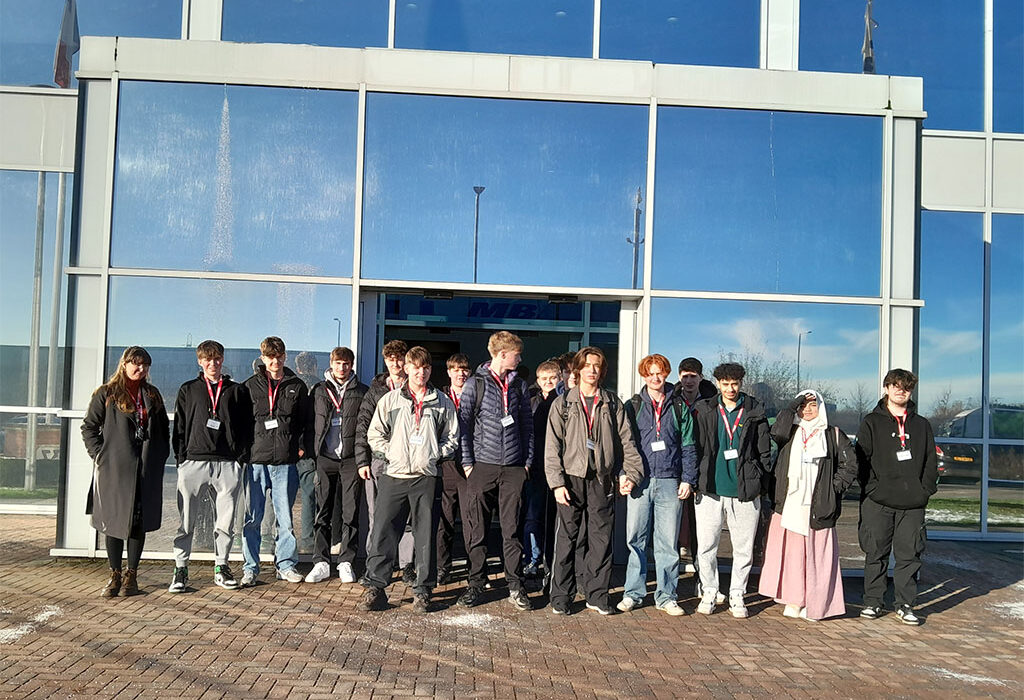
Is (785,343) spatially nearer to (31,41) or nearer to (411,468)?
(411,468)

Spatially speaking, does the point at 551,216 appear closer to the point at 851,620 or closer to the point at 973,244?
the point at 851,620

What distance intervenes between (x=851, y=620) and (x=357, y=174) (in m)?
Answer: 5.60

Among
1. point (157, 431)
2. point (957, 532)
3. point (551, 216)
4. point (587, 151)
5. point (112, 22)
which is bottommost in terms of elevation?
Result: point (957, 532)

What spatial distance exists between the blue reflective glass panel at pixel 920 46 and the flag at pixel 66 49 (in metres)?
8.79

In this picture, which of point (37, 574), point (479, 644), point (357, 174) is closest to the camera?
point (479, 644)

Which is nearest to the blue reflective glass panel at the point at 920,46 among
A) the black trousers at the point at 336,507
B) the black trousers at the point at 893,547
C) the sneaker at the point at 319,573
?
the black trousers at the point at 893,547

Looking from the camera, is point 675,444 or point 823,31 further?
point 823,31

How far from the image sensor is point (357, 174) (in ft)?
27.0

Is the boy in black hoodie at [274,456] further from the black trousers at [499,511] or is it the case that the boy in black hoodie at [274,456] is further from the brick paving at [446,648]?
the black trousers at [499,511]

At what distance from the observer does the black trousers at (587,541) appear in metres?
6.59

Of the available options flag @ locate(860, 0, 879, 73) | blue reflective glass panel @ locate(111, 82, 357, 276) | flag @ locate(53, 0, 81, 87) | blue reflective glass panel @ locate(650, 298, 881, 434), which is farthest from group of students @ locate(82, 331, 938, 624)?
flag @ locate(53, 0, 81, 87)

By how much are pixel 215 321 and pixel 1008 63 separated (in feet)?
32.6

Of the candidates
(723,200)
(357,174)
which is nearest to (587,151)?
(723,200)

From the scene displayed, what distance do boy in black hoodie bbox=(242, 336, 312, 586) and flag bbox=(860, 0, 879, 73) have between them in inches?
275
